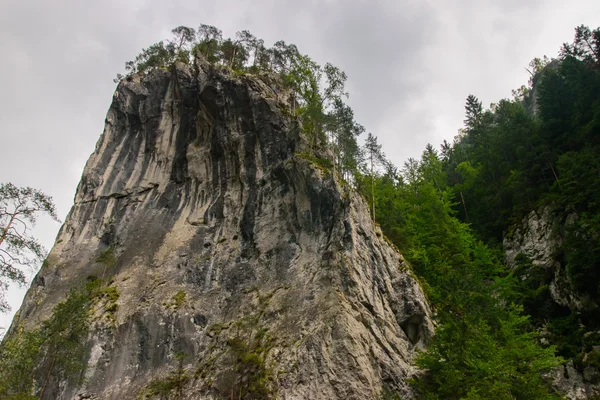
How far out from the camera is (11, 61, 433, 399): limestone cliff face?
18172 millimetres

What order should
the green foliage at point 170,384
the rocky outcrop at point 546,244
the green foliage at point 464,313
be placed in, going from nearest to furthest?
the green foliage at point 464,313
the green foliage at point 170,384
the rocky outcrop at point 546,244

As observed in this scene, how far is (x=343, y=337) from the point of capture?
17531 millimetres

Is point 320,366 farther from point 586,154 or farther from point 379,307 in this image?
point 586,154

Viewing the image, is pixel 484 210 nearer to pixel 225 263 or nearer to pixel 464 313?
pixel 464 313

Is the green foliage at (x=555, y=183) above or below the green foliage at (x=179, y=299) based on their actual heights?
A: above

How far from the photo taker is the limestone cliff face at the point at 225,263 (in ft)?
59.6

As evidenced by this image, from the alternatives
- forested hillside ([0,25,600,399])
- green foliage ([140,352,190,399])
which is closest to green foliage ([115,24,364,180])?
forested hillside ([0,25,600,399])

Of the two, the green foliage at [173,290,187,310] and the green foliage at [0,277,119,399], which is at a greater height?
the green foliage at [173,290,187,310]

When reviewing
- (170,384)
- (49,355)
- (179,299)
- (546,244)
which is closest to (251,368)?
(170,384)

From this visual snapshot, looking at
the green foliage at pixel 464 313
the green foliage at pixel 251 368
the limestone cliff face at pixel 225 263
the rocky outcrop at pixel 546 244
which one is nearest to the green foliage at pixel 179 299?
the limestone cliff face at pixel 225 263

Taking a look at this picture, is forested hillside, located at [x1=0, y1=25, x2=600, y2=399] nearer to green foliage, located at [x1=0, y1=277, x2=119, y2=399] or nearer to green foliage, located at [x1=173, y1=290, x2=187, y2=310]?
green foliage, located at [x1=0, y1=277, x2=119, y2=399]

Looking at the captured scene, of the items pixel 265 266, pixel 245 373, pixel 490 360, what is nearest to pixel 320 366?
pixel 245 373

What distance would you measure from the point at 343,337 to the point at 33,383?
1431 cm

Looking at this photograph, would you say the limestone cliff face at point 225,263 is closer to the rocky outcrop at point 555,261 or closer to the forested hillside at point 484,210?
the forested hillside at point 484,210
